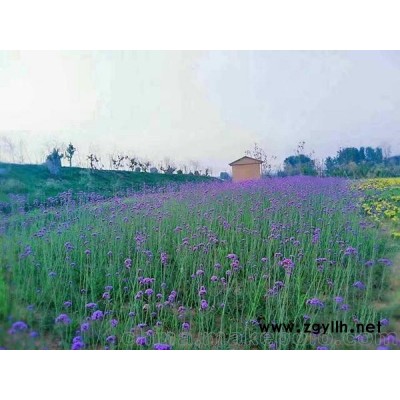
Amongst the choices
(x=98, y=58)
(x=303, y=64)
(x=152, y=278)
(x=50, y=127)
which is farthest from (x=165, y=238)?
(x=303, y=64)

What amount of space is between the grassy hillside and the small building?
0.87ft

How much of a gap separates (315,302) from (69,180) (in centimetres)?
250

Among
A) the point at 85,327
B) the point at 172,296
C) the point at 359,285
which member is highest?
the point at 359,285

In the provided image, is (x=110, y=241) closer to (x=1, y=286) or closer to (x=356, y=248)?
(x=1, y=286)

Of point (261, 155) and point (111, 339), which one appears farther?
point (261, 155)

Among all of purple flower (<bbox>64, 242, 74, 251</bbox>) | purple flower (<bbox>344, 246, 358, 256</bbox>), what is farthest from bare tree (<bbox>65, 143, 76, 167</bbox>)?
purple flower (<bbox>344, 246, 358, 256</bbox>)

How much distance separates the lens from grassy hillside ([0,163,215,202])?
395 cm

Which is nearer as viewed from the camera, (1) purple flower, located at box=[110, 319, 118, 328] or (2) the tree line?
(1) purple flower, located at box=[110, 319, 118, 328]

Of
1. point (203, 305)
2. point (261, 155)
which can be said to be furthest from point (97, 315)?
point (261, 155)

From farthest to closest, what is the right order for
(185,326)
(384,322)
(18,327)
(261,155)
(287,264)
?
1. (261,155)
2. (287,264)
3. (384,322)
4. (185,326)
5. (18,327)

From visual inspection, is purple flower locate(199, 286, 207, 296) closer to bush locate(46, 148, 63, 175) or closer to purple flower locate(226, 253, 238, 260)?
purple flower locate(226, 253, 238, 260)

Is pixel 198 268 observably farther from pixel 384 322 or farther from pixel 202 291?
pixel 384 322

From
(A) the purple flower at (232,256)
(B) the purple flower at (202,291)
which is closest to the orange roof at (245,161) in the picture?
(A) the purple flower at (232,256)

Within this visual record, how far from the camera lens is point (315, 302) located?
3.80m
